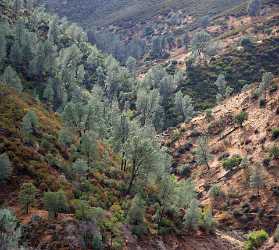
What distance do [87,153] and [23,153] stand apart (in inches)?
477

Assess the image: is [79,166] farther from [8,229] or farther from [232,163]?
[232,163]

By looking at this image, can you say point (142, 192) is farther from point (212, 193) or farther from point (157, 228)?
point (212, 193)

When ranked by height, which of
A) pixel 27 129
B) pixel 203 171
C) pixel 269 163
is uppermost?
pixel 27 129

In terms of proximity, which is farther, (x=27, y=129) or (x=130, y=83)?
(x=130, y=83)

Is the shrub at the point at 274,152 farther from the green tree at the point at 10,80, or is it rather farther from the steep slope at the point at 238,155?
the green tree at the point at 10,80

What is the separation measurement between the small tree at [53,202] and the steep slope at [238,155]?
42.9m

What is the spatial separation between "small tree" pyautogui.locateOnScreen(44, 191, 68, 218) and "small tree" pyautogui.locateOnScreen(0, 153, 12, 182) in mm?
7938

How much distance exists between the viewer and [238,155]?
352 feet

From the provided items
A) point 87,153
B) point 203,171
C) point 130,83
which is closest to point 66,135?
point 87,153

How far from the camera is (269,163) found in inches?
3819

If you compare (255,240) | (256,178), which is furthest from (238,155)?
(255,240)

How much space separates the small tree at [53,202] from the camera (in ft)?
181

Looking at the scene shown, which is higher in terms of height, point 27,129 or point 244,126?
point 27,129

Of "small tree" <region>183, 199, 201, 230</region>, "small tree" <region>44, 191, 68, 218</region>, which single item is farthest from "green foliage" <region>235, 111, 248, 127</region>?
"small tree" <region>44, 191, 68, 218</region>
